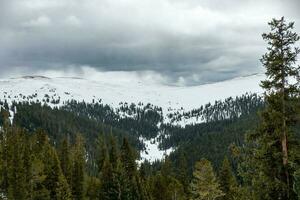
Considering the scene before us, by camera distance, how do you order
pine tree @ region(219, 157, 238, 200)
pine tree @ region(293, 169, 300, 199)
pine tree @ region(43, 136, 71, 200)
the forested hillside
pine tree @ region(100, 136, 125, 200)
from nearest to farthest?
pine tree @ region(293, 169, 300, 199), the forested hillside, pine tree @ region(43, 136, 71, 200), pine tree @ region(219, 157, 238, 200), pine tree @ region(100, 136, 125, 200)

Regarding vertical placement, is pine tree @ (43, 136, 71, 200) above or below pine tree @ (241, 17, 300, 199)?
below

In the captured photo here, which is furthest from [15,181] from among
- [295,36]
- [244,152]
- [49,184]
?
[295,36]

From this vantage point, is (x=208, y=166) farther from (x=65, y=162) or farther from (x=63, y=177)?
(x=65, y=162)

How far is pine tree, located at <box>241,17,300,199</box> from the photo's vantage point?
2725 cm

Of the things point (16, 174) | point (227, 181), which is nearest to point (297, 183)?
point (227, 181)

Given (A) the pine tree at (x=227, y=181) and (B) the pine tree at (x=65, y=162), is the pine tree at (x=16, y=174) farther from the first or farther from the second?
(A) the pine tree at (x=227, y=181)

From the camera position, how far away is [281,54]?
2783 cm

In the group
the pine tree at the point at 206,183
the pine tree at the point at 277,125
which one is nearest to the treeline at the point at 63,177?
the pine tree at the point at 206,183

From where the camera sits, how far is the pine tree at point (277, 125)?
2725 cm

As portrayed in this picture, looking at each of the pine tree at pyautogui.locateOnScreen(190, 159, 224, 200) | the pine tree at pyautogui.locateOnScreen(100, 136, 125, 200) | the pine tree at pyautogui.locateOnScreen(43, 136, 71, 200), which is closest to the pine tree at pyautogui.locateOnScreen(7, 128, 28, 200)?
the pine tree at pyautogui.locateOnScreen(43, 136, 71, 200)

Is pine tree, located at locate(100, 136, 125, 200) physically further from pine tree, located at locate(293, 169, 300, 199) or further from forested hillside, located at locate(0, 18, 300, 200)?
pine tree, located at locate(293, 169, 300, 199)

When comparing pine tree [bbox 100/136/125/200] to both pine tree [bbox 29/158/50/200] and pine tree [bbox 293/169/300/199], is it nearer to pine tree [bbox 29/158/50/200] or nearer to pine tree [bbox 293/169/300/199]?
pine tree [bbox 29/158/50/200]

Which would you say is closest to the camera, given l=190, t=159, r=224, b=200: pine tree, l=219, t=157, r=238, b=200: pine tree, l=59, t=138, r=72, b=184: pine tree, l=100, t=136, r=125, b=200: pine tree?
l=190, t=159, r=224, b=200: pine tree

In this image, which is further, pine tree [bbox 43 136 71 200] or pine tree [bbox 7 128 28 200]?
pine tree [bbox 7 128 28 200]
